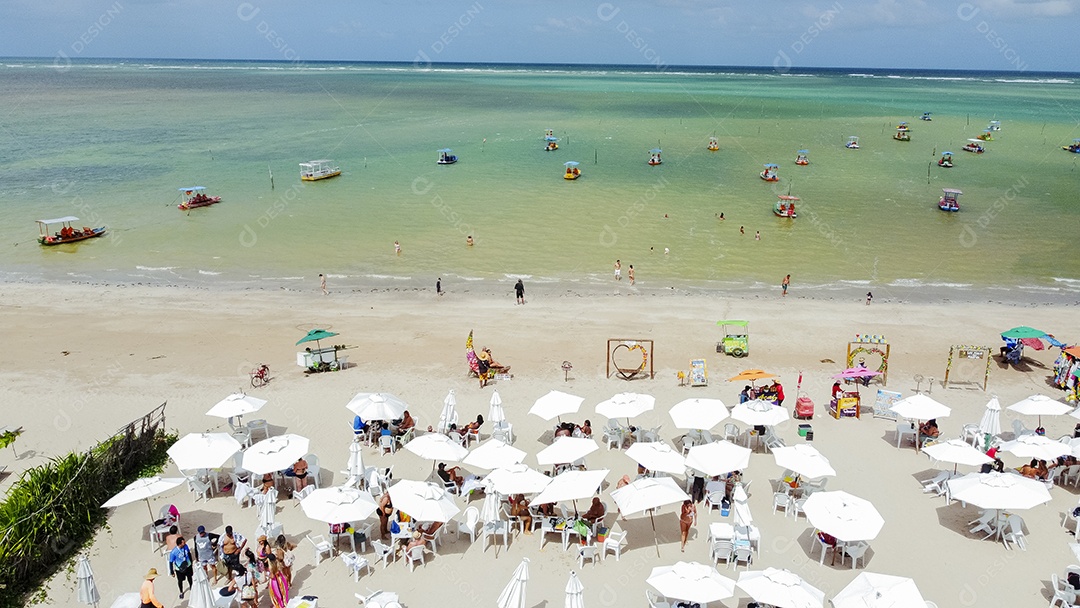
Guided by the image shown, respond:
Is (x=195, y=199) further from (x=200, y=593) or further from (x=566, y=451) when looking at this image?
(x=200, y=593)

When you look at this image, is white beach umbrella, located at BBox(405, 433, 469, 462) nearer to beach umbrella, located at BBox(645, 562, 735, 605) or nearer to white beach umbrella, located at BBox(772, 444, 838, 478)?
beach umbrella, located at BBox(645, 562, 735, 605)

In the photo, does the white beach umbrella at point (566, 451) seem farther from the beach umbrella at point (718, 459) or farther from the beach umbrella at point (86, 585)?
the beach umbrella at point (86, 585)

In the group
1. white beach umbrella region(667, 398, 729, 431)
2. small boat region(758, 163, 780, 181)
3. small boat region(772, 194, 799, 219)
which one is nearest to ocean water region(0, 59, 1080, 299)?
small boat region(772, 194, 799, 219)

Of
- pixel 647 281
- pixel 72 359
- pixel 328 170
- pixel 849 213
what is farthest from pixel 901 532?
pixel 328 170

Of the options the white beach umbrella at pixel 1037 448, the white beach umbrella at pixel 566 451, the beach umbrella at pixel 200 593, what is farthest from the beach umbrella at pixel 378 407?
the white beach umbrella at pixel 1037 448

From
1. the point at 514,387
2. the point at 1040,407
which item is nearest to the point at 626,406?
the point at 514,387

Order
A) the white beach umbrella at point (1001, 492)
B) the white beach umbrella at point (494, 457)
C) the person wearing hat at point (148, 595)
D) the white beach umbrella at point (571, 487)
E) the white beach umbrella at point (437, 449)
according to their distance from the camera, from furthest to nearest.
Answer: the white beach umbrella at point (437, 449)
the white beach umbrella at point (494, 457)
the white beach umbrella at point (571, 487)
the white beach umbrella at point (1001, 492)
the person wearing hat at point (148, 595)
